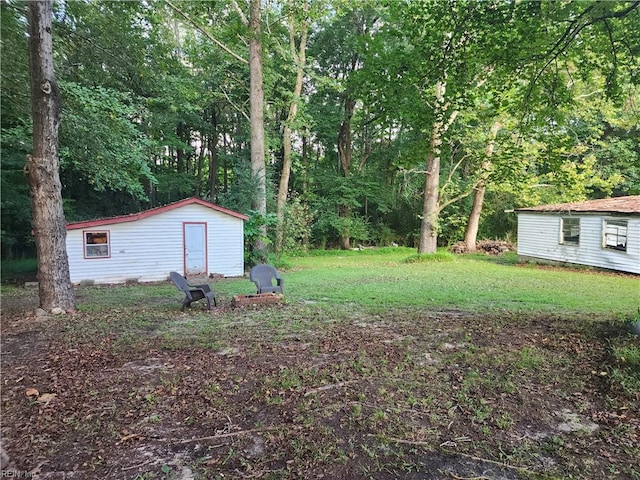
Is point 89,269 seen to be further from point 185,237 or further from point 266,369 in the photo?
point 266,369

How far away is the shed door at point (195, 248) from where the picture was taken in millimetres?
11711

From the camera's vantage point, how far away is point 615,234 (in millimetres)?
12680

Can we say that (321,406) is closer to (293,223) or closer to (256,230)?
(256,230)

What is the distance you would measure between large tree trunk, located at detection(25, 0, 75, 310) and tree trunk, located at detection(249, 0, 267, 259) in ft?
24.1

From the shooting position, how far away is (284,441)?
2.54m

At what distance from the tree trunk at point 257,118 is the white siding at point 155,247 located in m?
1.18

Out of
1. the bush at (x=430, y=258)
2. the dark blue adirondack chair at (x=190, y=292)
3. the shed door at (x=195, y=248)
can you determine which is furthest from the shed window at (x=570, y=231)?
the dark blue adirondack chair at (x=190, y=292)

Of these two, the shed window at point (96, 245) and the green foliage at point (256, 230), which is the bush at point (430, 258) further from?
the shed window at point (96, 245)

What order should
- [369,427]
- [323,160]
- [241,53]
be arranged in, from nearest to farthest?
1. [369,427]
2. [241,53]
3. [323,160]

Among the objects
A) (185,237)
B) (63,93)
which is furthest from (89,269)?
(63,93)

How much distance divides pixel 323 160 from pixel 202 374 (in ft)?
76.9

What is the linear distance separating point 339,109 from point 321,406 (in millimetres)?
22350

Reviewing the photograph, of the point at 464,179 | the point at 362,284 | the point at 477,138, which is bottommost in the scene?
the point at 362,284

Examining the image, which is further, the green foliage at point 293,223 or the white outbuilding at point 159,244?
the green foliage at point 293,223
